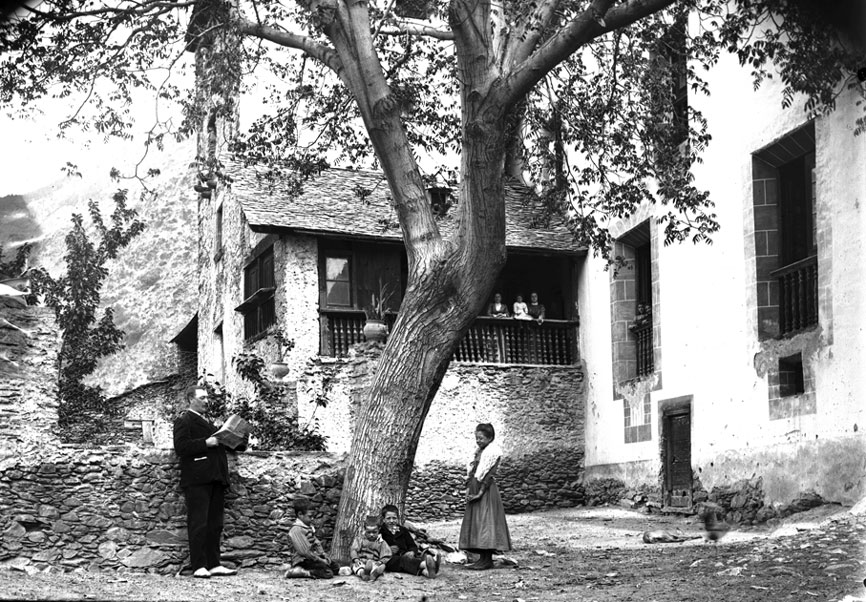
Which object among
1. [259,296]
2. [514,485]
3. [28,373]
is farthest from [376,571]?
[259,296]

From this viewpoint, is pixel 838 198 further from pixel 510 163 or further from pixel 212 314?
pixel 212 314

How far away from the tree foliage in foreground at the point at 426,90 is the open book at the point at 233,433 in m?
1.12

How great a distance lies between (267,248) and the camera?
21.0 m

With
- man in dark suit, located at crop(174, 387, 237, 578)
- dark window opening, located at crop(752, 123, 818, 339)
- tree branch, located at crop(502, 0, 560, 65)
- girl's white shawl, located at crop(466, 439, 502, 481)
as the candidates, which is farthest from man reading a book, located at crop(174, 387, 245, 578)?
dark window opening, located at crop(752, 123, 818, 339)

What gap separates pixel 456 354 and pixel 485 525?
9.30 metres

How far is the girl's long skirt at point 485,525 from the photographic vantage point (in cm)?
1104

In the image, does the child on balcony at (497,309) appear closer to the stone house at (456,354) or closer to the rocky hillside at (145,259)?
the stone house at (456,354)

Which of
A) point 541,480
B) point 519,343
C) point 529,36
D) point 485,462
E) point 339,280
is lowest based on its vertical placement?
point 541,480

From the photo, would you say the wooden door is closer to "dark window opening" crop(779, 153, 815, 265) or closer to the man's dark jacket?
"dark window opening" crop(779, 153, 815, 265)

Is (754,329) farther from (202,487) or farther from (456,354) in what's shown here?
(202,487)

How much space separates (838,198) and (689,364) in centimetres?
430

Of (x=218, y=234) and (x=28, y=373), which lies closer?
(x=28, y=373)

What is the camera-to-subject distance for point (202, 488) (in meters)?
10.6

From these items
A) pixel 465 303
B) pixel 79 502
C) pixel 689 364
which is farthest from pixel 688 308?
pixel 79 502
